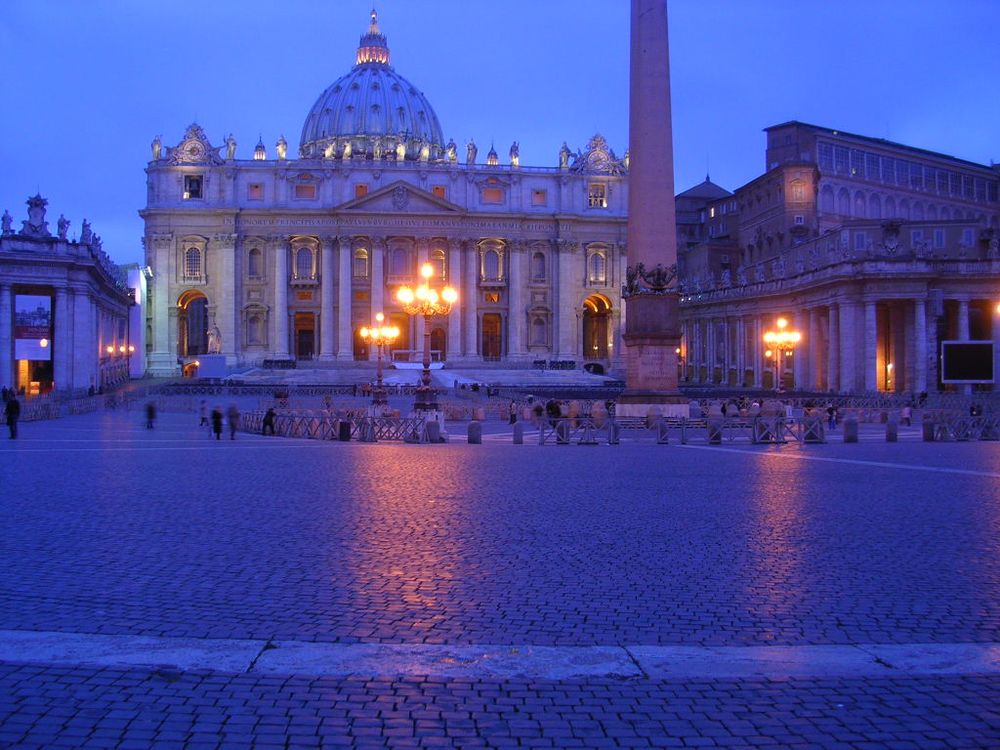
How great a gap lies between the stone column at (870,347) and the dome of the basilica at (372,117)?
214 ft

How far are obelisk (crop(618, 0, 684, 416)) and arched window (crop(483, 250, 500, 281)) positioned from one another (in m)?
57.7

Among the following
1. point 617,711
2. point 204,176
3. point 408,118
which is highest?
point 408,118

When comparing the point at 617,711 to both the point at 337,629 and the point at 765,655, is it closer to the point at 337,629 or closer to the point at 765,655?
the point at 765,655

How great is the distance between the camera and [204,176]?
84.9 m

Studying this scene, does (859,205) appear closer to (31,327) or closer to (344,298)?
(344,298)

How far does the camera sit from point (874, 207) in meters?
69.6

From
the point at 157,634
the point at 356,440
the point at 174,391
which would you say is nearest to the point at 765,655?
the point at 157,634

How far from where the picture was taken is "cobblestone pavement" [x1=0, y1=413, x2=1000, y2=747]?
516 cm

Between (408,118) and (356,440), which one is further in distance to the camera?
(408,118)

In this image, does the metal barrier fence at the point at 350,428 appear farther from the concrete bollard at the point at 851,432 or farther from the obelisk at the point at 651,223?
the concrete bollard at the point at 851,432

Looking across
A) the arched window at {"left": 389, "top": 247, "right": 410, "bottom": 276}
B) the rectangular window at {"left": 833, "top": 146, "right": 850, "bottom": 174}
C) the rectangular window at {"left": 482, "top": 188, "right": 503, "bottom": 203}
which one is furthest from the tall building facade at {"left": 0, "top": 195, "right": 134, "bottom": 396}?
the rectangular window at {"left": 833, "top": 146, "right": 850, "bottom": 174}

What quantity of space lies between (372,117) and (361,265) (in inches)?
1265

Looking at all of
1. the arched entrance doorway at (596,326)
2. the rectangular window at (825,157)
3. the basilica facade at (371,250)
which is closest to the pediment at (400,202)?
the basilica facade at (371,250)

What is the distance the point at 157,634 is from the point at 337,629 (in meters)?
1.16
